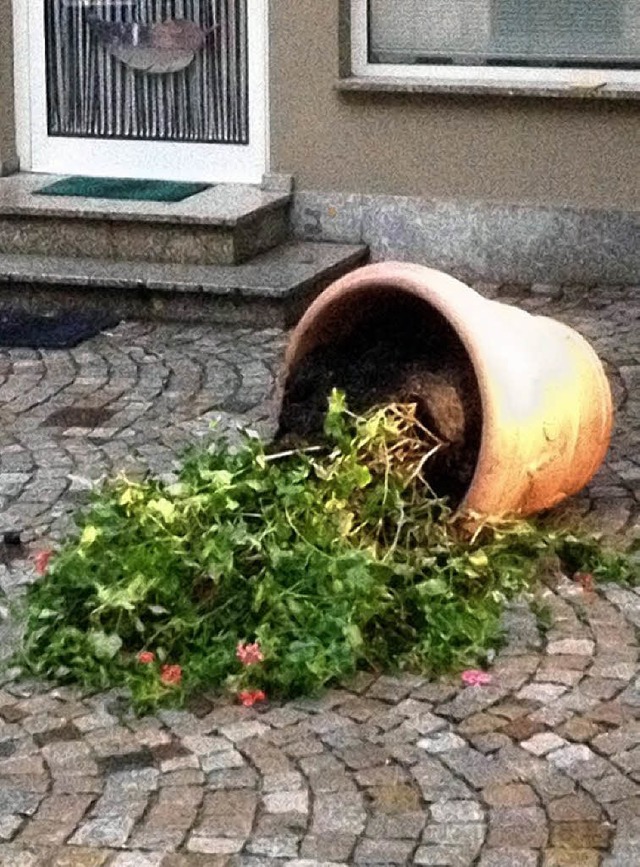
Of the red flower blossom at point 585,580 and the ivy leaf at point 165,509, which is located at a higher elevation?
the ivy leaf at point 165,509

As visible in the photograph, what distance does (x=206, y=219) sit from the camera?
806cm

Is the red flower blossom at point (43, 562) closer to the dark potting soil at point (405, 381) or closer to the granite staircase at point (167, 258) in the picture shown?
the dark potting soil at point (405, 381)

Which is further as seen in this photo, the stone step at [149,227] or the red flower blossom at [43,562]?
the stone step at [149,227]

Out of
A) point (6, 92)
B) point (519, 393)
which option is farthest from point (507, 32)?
point (519, 393)

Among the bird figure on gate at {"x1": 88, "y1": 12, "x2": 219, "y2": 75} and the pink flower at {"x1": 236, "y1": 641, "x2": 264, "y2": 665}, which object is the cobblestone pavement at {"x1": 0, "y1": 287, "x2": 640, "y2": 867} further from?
the bird figure on gate at {"x1": 88, "y1": 12, "x2": 219, "y2": 75}

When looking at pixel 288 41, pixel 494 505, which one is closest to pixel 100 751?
pixel 494 505

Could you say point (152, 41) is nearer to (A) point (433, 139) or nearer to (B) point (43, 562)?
(A) point (433, 139)

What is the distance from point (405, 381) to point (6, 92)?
4.46 m

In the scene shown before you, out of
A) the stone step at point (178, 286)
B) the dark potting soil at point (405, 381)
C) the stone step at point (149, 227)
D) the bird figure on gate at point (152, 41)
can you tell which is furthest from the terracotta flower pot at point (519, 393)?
the bird figure on gate at point (152, 41)

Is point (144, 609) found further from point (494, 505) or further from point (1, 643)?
point (494, 505)

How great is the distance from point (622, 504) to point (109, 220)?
3.40 m

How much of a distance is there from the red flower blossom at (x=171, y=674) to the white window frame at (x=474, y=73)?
4.55 m

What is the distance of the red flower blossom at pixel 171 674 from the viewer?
440 cm

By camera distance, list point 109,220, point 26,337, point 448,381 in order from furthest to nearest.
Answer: point 109,220, point 26,337, point 448,381
